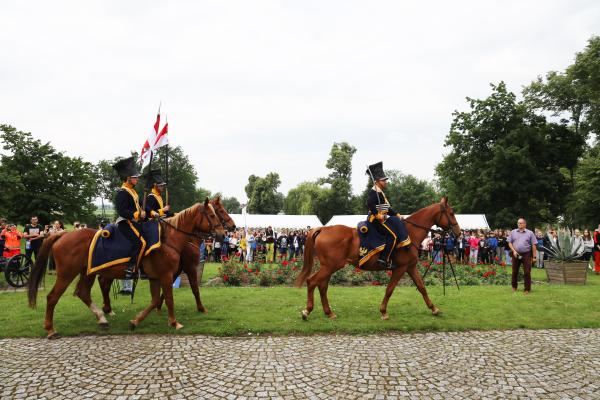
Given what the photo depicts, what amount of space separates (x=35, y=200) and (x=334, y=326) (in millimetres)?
22118

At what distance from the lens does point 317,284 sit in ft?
29.0

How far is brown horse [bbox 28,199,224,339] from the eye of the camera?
7819mm

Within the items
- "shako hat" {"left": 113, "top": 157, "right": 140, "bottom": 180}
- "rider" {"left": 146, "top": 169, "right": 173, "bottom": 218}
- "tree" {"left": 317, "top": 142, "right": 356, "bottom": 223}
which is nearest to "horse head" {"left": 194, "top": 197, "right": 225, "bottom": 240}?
"rider" {"left": 146, "top": 169, "right": 173, "bottom": 218}

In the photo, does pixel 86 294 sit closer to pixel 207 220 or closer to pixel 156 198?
pixel 156 198

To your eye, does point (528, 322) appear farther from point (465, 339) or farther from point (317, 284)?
point (317, 284)

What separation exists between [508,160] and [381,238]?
32.3m

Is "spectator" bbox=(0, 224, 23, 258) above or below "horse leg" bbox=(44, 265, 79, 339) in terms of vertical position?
above

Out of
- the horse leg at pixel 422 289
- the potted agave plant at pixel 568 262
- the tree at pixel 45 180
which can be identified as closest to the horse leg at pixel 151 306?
the horse leg at pixel 422 289

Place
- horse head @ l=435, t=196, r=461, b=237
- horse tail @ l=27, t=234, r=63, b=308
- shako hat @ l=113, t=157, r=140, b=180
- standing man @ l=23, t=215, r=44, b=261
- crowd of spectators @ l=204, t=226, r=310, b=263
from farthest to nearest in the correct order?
1. crowd of spectators @ l=204, t=226, r=310, b=263
2. standing man @ l=23, t=215, r=44, b=261
3. horse head @ l=435, t=196, r=461, b=237
4. shako hat @ l=113, t=157, r=140, b=180
5. horse tail @ l=27, t=234, r=63, b=308

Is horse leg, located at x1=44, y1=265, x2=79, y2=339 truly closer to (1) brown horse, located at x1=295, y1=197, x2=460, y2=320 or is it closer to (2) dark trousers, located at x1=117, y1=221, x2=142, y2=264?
(2) dark trousers, located at x1=117, y1=221, x2=142, y2=264

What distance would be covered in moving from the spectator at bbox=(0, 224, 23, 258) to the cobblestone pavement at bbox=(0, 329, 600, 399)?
8.67 meters

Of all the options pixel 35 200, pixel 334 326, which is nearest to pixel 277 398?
pixel 334 326

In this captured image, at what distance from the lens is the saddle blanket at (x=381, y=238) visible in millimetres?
8852

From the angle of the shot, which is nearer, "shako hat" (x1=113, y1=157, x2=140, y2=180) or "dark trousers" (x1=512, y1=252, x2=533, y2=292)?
"shako hat" (x1=113, y1=157, x2=140, y2=180)
